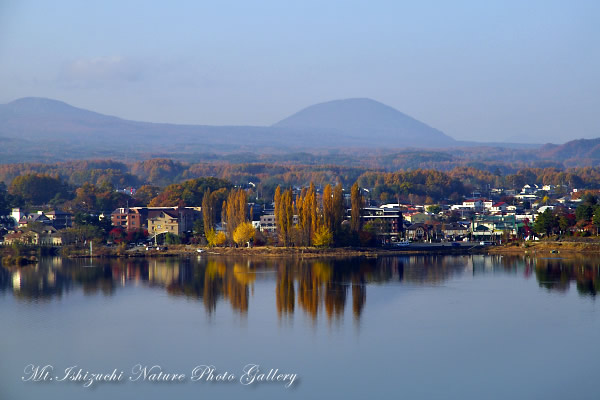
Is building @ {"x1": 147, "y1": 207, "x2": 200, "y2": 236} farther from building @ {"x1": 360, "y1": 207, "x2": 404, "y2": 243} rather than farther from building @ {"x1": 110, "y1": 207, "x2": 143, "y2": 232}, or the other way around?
building @ {"x1": 360, "y1": 207, "x2": 404, "y2": 243}

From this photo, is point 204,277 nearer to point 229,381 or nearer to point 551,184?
point 229,381

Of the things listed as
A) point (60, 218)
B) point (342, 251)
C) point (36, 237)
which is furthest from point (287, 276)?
point (60, 218)

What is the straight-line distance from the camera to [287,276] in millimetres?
15992

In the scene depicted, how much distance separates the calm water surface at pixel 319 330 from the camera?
27.3 feet

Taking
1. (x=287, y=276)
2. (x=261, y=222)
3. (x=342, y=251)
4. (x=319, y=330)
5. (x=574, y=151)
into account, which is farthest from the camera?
(x=574, y=151)

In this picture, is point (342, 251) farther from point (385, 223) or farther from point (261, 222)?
point (261, 222)

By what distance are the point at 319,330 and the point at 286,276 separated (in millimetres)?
5261

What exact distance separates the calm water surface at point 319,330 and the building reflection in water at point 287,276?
0.16ft

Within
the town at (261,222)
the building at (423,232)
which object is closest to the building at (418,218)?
the town at (261,222)

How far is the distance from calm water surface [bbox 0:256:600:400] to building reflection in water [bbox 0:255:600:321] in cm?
5

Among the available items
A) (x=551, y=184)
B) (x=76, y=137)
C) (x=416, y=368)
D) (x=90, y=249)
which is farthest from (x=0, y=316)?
(x=76, y=137)

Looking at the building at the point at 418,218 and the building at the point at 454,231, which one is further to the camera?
the building at the point at 418,218

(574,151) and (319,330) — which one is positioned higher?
(574,151)

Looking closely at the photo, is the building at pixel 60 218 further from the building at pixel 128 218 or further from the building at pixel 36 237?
the building at pixel 36 237
